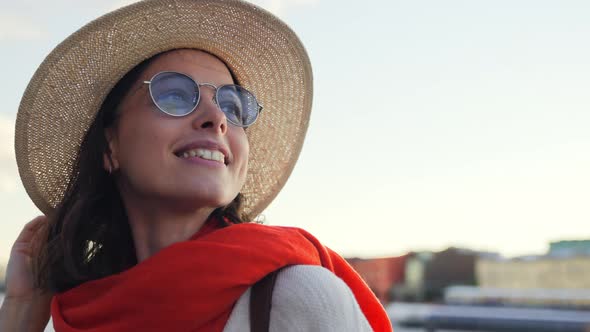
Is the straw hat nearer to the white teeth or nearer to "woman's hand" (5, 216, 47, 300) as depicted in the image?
"woman's hand" (5, 216, 47, 300)

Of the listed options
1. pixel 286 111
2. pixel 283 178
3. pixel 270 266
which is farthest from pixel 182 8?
pixel 270 266

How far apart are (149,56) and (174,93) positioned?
0.95ft

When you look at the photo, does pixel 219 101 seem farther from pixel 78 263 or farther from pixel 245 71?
pixel 78 263

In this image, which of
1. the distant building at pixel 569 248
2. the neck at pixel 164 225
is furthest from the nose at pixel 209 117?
the distant building at pixel 569 248

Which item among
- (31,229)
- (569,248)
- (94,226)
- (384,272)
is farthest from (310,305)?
(569,248)

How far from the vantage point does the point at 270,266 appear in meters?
1.74

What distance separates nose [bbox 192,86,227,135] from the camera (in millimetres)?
2115

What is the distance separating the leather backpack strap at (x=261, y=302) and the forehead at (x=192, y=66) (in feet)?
2.47

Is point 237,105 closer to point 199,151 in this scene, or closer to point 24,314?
point 199,151

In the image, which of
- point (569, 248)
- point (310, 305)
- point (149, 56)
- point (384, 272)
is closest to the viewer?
point (310, 305)

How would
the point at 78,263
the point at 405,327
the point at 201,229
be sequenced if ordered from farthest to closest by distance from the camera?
the point at 405,327 < the point at 78,263 < the point at 201,229

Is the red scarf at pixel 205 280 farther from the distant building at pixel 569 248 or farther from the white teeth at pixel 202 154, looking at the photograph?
the distant building at pixel 569 248

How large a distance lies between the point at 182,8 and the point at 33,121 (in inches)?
26.1

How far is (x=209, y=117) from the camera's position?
2.12 metres
